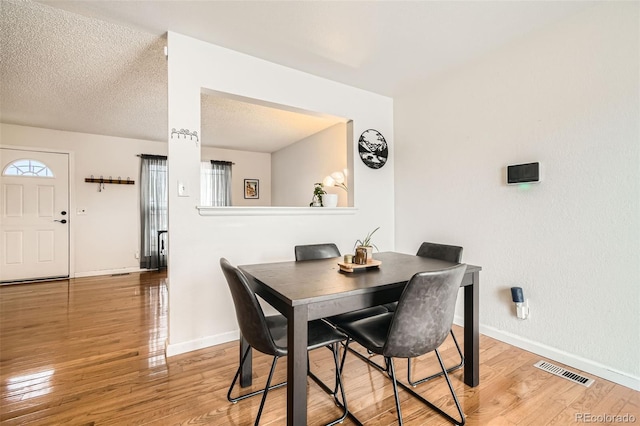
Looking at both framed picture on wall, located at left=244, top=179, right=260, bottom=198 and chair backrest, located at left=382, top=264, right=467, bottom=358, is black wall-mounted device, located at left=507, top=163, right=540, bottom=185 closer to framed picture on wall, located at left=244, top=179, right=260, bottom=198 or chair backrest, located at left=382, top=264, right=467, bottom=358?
chair backrest, located at left=382, top=264, right=467, bottom=358

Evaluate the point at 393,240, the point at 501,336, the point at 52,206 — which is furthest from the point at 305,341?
the point at 52,206

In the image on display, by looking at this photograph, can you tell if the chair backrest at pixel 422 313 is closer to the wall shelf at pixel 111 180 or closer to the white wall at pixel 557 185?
the white wall at pixel 557 185

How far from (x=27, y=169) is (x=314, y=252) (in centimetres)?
518

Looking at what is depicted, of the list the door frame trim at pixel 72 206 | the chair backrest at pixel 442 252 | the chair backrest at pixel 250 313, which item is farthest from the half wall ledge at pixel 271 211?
the door frame trim at pixel 72 206

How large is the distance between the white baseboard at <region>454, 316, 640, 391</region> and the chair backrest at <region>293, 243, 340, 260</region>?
154cm

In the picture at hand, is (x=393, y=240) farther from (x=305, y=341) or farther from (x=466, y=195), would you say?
(x=305, y=341)

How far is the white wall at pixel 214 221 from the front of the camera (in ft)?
7.28

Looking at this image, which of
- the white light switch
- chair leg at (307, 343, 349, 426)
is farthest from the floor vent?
the white light switch

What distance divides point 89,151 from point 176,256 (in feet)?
13.8

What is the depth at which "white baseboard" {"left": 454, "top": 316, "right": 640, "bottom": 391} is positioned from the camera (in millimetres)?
1771

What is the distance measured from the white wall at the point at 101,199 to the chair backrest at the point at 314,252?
14.7ft

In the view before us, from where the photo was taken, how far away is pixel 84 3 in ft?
6.23

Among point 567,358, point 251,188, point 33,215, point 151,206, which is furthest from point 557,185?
point 33,215

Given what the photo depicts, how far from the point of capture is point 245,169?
646 centimetres
